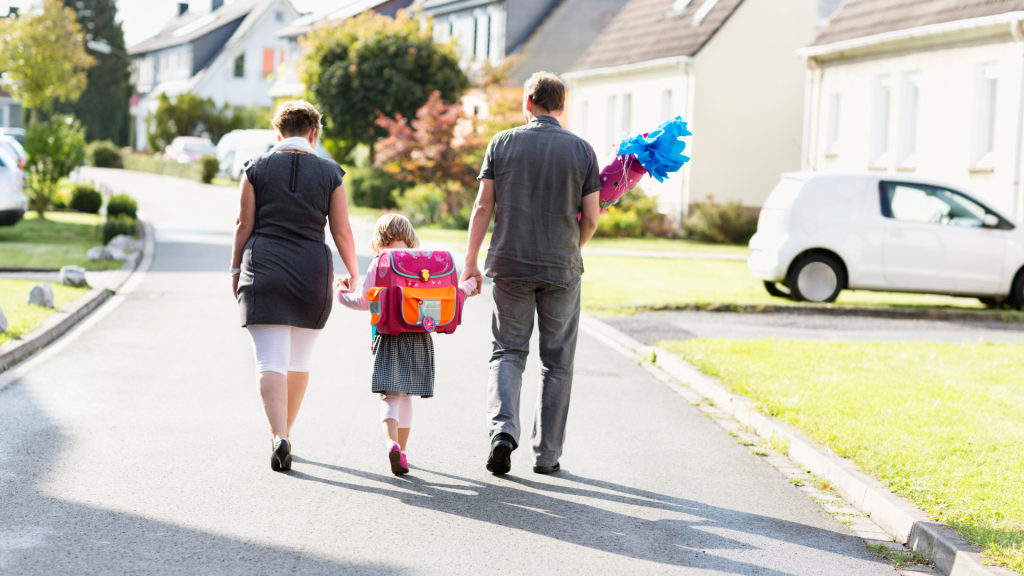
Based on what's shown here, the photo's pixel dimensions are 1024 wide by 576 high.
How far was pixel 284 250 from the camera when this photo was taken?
5727mm

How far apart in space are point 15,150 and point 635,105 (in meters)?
16.5

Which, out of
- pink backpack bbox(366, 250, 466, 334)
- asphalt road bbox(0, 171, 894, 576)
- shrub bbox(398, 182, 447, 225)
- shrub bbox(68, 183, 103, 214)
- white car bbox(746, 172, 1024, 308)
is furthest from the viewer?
shrub bbox(398, 182, 447, 225)

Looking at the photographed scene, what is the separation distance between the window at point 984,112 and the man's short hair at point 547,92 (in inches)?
630

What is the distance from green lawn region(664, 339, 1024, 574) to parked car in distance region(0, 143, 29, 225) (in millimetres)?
12715

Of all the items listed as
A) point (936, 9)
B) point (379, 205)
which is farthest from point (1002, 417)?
point (379, 205)

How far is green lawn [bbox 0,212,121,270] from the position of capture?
16.2 meters

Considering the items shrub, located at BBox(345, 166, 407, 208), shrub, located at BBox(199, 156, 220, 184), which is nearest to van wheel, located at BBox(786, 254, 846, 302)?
shrub, located at BBox(345, 166, 407, 208)

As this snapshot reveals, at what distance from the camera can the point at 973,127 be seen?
19859 millimetres

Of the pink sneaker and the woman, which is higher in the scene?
the woman

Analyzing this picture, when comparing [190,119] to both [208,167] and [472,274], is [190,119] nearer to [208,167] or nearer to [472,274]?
[208,167]

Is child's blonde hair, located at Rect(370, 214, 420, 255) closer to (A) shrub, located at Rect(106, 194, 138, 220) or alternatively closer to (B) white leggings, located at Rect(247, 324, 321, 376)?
(B) white leggings, located at Rect(247, 324, 321, 376)

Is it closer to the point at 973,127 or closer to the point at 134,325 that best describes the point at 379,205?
the point at 973,127

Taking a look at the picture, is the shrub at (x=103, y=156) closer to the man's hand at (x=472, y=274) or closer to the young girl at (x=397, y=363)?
the young girl at (x=397, y=363)

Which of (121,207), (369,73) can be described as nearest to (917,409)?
(121,207)
